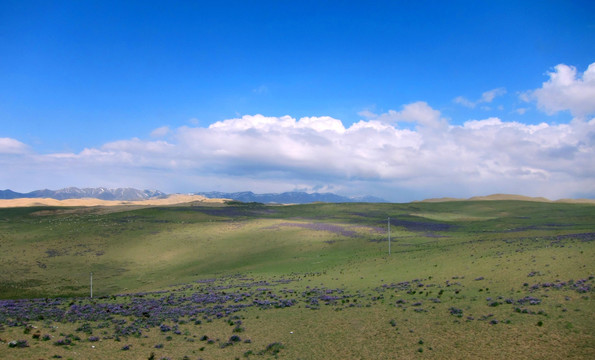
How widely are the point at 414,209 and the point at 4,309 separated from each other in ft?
450

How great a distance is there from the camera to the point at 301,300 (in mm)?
30859

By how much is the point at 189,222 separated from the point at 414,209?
92.3 meters

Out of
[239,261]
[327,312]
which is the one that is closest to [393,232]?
[239,261]

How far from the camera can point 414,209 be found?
144750 mm

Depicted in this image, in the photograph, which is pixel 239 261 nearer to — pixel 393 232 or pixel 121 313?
pixel 121 313

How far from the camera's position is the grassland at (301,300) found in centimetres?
1906

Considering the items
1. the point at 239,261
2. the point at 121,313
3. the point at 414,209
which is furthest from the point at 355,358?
the point at 414,209

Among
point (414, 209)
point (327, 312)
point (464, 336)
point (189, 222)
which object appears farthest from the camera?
point (414, 209)

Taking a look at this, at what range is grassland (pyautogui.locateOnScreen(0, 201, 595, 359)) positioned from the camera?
19.1 metres

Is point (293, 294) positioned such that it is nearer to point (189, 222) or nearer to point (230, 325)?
point (230, 325)

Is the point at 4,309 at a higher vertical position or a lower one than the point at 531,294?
lower

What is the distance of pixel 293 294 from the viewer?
111 feet

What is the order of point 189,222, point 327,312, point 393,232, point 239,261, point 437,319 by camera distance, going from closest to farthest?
point 437,319 → point 327,312 → point 239,261 → point 393,232 → point 189,222

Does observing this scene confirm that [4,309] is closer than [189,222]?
Yes
